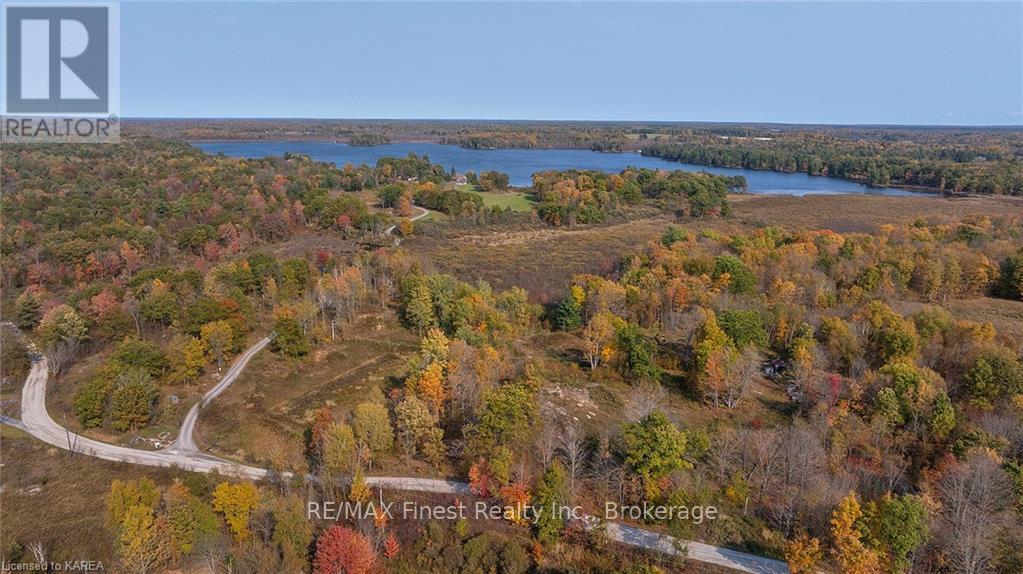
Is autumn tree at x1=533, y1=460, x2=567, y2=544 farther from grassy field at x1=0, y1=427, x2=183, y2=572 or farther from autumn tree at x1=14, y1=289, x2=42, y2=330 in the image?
autumn tree at x1=14, y1=289, x2=42, y2=330

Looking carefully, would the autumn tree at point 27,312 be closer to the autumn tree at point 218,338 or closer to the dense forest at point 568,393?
the dense forest at point 568,393

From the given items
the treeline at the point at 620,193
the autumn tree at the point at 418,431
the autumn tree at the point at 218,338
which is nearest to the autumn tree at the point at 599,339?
the autumn tree at the point at 418,431

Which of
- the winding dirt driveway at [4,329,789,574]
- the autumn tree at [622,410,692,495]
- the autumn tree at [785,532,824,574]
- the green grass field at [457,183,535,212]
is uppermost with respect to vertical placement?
the green grass field at [457,183,535,212]

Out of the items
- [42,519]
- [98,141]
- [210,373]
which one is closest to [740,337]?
[210,373]

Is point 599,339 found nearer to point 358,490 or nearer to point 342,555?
point 358,490

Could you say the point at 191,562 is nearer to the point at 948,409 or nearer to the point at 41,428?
the point at 41,428

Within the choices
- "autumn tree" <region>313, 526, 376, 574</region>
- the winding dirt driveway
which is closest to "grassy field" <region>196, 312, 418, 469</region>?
A: the winding dirt driveway

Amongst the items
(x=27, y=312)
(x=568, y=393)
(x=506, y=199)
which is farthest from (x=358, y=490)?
(x=506, y=199)

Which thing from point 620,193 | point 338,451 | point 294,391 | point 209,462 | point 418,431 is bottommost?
point 209,462
